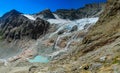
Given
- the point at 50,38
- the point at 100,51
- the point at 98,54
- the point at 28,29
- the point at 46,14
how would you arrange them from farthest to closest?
the point at 46,14
the point at 28,29
the point at 50,38
the point at 100,51
the point at 98,54

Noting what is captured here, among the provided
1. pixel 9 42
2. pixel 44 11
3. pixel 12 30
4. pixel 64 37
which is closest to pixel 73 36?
pixel 64 37

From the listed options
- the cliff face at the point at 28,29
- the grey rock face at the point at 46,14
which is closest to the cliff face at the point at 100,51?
the cliff face at the point at 28,29

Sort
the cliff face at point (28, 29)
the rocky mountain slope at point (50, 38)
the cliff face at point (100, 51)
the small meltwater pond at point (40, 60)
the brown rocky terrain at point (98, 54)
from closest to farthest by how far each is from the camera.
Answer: the cliff face at point (100, 51), the brown rocky terrain at point (98, 54), the rocky mountain slope at point (50, 38), the small meltwater pond at point (40, 60), the cliff face at point (28, 29)

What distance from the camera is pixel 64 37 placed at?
3772 inches

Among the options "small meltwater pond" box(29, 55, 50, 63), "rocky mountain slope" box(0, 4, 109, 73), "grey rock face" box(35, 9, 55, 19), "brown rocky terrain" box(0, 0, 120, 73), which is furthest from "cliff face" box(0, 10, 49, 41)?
"brown rocky terrain" box(0, 0, 120, 73)

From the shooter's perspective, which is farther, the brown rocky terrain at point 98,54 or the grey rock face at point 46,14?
the grey rock face at point 46,14

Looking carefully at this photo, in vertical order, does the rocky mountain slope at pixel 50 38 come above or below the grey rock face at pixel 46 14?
below

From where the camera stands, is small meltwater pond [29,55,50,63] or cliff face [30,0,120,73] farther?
small meltwater pond [29,55,50,63]

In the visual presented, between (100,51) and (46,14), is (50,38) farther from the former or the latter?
(46,14)

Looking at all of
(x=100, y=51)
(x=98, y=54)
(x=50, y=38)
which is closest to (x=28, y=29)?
(x=50, y=38)

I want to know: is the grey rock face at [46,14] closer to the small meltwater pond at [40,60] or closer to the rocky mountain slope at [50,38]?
the rocky mountain slope at [50,38]

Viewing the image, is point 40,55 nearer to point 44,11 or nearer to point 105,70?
point 105,70

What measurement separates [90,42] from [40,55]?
50475 millimetres

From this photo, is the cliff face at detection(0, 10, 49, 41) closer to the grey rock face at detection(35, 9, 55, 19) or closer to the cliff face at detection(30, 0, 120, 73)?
the grey rock face at detection(35, 9, 55, 19)
